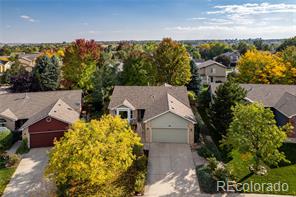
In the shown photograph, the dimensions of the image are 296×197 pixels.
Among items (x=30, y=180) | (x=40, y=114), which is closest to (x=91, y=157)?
(x=30, y=180)

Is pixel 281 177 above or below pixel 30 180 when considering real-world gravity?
above

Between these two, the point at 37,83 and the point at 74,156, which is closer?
the point at 74,156

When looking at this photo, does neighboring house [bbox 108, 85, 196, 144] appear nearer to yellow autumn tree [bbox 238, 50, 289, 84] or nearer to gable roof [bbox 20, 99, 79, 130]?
gable roof [bbox 20, 99, 79, 130]

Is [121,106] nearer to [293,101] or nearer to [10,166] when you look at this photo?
[10,166]

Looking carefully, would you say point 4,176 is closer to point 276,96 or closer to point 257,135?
point 257,135

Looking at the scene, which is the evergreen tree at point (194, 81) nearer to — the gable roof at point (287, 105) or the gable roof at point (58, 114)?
the gable roof at point (287, 105)

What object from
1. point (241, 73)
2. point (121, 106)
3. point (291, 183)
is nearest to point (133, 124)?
point (121, 106)
